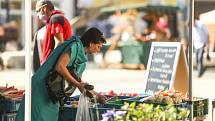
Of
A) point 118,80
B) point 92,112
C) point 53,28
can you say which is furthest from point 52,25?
point 118,80

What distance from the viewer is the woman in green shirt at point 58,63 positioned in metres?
5.32

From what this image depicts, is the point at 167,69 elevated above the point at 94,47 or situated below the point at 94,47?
below

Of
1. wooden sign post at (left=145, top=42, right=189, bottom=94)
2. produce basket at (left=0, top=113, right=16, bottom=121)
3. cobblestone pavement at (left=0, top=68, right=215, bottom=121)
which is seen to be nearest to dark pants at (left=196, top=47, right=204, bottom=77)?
cobblestone pavement at (left=0, top=68, right=215, bottom=121)

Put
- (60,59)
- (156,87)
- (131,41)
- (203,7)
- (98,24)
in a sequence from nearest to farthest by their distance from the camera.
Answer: (60,59)
(156,87)
(131,41)
(98,24)
(203,7)

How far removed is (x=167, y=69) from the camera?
764cm

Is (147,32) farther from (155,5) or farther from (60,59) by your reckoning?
(60,59)

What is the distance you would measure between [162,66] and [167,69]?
95mm

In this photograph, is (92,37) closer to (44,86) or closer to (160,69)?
(44,86)

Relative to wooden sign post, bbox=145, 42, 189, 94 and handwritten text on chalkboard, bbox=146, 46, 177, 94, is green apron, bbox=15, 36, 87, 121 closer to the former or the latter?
wooden sign post, bbox=145, 42, 189, 94

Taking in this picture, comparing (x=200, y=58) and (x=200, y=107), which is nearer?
(x=200, y=107)

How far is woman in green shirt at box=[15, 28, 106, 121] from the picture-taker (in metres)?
5.32

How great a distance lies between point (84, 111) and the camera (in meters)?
5.43

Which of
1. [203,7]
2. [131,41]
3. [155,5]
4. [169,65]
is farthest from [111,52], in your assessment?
[169,65]

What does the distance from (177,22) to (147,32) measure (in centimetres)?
290
